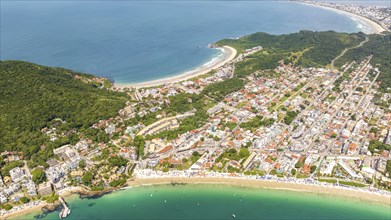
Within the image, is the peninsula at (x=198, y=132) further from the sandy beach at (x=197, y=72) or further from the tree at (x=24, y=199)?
the sandy beach at (x=197, y=72)

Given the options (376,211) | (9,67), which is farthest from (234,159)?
(9,67)

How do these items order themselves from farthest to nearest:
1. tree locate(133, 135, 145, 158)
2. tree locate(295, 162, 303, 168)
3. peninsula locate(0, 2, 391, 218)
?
tree locate(133, 135, 145, 158), tree locate(295, 162, 303, 168), peninsula locate(0, 2, 391, 218)

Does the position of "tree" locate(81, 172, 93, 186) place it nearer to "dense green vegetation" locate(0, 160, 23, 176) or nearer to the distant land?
the distant land

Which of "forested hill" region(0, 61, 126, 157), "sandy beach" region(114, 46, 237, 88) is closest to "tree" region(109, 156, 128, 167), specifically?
"forested hill" region(0, 61, 126, 157)

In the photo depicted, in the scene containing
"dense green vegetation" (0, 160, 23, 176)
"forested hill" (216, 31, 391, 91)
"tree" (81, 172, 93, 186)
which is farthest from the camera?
"forested hill" (216, 31, 391, 91)

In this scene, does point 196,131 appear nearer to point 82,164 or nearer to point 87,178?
point 82,164

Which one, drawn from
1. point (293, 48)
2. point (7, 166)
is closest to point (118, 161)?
point (7, 166)
